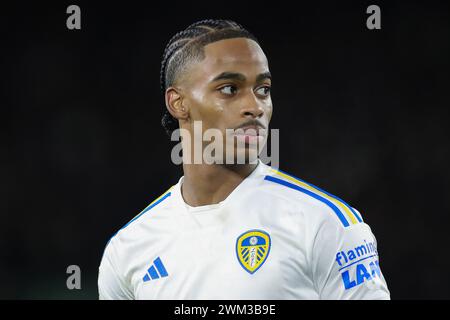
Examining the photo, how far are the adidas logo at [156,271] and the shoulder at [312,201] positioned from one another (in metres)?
0.54

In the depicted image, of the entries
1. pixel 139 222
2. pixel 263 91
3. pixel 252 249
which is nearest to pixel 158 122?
pixel 139 222

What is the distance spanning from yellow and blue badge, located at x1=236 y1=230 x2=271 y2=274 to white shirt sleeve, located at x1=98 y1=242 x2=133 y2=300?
616 millimetres

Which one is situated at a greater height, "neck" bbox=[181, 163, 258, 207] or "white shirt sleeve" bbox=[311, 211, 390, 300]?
"neck" bbox=[181, 163, 258, 207]

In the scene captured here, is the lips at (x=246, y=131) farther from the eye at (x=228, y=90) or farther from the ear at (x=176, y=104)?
the ear at (x=176, y=104)

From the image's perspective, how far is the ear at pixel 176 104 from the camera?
2.97 meters

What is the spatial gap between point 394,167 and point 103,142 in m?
2.58

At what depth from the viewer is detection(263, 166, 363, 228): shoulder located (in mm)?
2625

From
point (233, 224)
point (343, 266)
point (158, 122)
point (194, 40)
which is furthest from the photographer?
point (158, 122)

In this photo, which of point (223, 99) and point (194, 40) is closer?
point (223, 99)

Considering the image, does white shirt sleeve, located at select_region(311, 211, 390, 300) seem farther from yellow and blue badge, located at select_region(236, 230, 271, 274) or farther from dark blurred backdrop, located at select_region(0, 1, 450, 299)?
dark blurred backdrop, located at select_region(0, 1, 450, 299)

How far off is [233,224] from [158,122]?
3.67 meters

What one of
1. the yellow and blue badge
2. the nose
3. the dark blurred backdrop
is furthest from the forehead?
the dark blurred backdrop

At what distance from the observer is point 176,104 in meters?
3.00

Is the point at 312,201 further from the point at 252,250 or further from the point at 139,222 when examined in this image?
the point at 139,222
